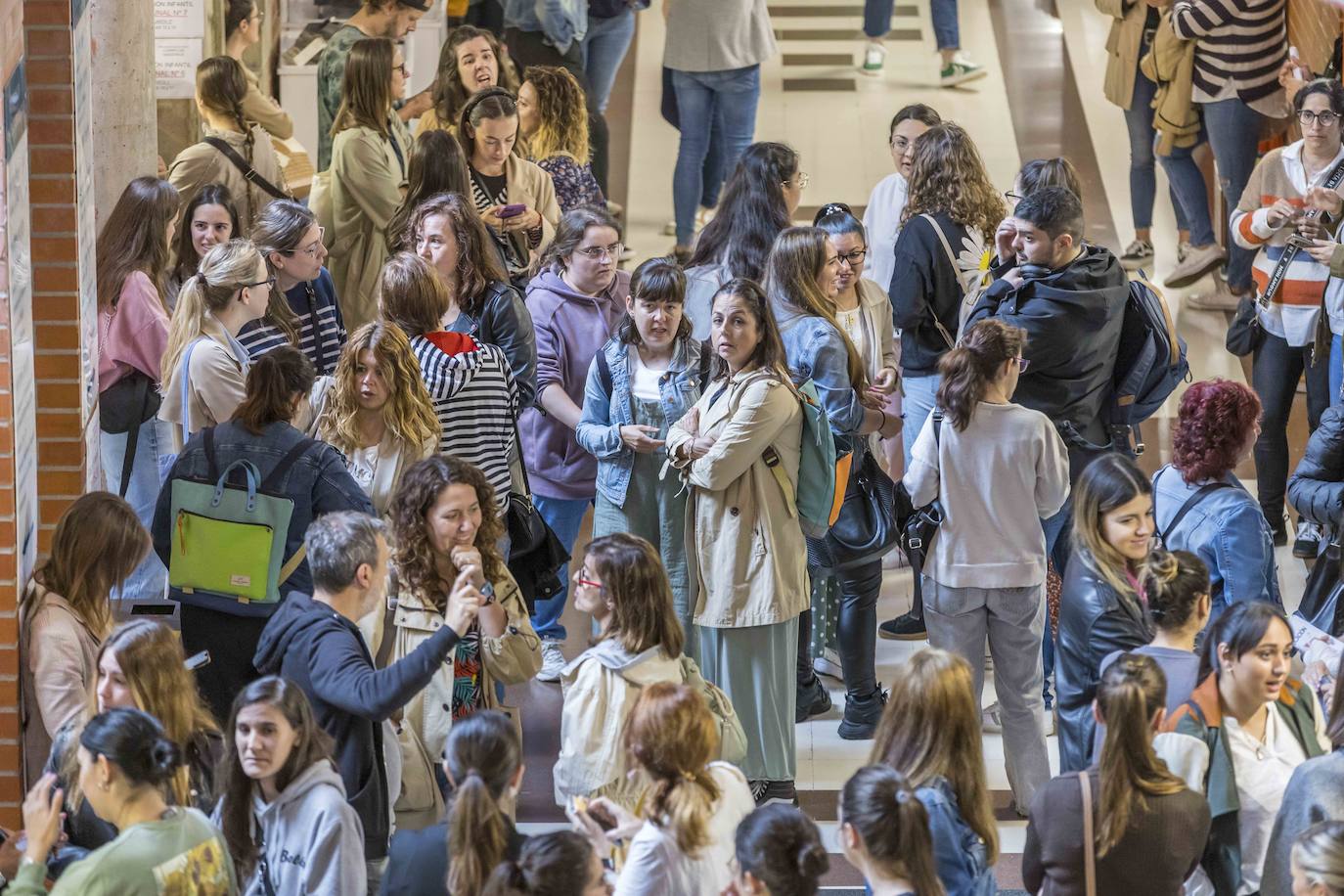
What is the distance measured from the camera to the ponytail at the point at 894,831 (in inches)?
143

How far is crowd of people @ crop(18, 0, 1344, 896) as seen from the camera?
3.92 metres

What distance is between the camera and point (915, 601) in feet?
23.6

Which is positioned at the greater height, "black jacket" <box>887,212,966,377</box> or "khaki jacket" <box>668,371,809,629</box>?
"black jacket" <box>887,212,966,377</box>

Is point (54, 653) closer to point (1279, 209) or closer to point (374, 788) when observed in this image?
point (374, 788)

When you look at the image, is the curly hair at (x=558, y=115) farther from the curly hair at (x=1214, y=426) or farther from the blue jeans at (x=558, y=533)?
the curly hair at (x=1214, y=426)

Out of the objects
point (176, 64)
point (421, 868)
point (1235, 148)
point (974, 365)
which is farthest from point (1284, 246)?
point (176, 64)

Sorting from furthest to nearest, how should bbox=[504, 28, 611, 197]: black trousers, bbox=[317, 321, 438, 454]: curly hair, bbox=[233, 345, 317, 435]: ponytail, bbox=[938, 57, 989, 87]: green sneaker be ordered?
1. bbox=[938, 57, 989, 87]: green sneaker
2. bbox=[504, 28, 611, 197]: black trousers
3. bbox=[317, 321, 438, 454]: curly hair
4. bbox=[233, 345, 317, 435]: ponytail

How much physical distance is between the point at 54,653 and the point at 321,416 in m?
1.14

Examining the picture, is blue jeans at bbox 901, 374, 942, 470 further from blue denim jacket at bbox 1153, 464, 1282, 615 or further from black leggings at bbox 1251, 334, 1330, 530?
blue denim jacket at bbox 1153, 464, 1282, 615

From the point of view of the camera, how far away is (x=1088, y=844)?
391 centimetres

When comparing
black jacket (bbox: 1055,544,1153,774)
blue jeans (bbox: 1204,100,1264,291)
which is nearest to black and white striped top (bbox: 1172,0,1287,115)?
blue jeans (bbox: 1204,100,1264,291)

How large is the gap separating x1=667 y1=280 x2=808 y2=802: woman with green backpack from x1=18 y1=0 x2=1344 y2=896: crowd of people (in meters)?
0.01

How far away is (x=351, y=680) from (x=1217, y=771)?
1942 millimetres

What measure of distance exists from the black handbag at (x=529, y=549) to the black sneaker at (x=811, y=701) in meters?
0.97
